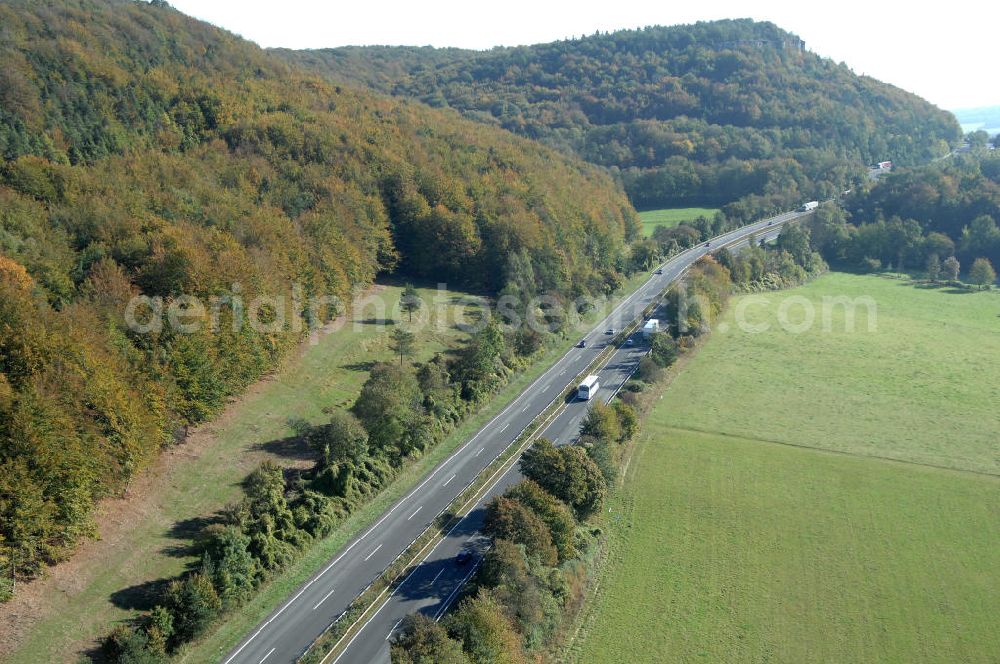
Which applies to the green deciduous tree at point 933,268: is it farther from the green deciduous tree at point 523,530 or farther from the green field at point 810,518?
the green deciduous tree at point 523,530

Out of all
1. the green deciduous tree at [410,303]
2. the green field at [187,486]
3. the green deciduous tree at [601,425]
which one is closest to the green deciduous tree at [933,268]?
the green field at [187,486]

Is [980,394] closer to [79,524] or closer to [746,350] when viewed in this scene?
[746,350]

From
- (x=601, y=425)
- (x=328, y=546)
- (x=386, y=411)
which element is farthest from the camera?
(x=601, y=425)

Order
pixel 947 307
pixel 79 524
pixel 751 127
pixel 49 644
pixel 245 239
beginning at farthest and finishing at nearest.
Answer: pixel 751 127
pixel 947 307
pixel 245 239
pixel 79 524
pixel 49 644

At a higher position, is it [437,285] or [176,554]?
[437,285]

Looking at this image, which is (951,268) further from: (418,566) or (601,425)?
(418,566)

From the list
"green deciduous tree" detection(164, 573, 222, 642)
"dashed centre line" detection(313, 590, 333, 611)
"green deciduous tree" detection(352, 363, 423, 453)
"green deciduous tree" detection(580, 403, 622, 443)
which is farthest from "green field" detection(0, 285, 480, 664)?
"green deciduous tree" detection(580, 403, 622, 443)

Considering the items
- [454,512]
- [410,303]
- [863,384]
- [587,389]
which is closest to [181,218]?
[410,303]

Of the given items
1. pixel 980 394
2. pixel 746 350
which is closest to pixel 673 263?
pixel 746 350
